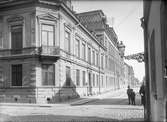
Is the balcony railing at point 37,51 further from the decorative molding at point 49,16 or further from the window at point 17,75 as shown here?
the decorative molding at point 49,16

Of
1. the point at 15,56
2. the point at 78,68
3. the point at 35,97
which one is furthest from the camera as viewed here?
the point at 78,68

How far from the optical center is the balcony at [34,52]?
70.8 ft

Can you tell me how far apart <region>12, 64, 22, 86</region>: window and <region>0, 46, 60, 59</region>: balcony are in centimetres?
106

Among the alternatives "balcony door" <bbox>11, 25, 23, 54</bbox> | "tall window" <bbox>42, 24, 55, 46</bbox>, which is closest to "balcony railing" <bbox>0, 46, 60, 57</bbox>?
"balcony door" <bbox>11, 25, 23, 54</bbox>

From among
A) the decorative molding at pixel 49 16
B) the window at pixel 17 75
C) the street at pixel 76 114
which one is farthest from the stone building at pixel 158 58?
the window at pixel 17 75

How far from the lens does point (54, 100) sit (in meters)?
22.2

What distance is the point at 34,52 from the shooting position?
2183 centimetres

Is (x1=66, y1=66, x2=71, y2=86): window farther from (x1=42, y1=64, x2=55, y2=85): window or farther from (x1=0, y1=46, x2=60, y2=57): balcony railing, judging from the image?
(x1=0, y1=46, x2=60, y2=57): balcony railing

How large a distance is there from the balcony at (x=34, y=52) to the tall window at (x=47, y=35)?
0.98 metres

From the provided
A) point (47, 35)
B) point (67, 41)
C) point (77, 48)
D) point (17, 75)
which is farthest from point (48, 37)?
point (77, 48)

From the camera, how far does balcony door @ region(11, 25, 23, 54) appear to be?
22906 millimetres

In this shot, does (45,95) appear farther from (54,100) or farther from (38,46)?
(38,46)

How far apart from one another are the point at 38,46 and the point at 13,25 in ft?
12.5

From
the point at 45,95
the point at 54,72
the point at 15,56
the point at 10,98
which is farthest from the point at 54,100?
the point at 15,56
